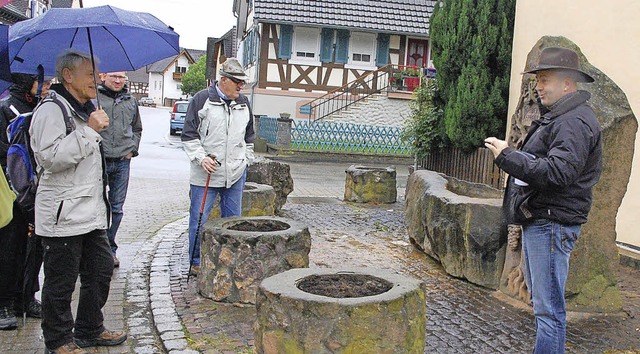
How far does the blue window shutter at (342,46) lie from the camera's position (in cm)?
2602

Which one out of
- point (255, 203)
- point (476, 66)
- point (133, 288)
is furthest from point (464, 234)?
point (476, 66)

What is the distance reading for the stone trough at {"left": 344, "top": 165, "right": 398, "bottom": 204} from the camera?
11781 mm

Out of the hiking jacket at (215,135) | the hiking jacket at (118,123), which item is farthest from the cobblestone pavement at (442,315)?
the hiking jacket at (118,123)

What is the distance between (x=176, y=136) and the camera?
102ft

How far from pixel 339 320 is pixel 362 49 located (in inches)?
932

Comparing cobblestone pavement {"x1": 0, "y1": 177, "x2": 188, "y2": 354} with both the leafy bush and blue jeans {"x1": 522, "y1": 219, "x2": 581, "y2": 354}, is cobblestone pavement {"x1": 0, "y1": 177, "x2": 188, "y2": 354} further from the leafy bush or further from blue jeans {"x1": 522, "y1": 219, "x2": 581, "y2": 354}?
the leafy bush

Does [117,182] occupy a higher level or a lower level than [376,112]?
lower

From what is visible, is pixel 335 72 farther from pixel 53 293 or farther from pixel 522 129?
pixel 53 293

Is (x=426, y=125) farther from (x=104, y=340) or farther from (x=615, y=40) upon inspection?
(x=104, y=340)

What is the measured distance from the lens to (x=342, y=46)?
2608cm

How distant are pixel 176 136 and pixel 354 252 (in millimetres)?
24671

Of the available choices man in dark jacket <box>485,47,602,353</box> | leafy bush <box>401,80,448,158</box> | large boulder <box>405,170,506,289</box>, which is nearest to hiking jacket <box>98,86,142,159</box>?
large boulder <box>405,170,506,289</box>

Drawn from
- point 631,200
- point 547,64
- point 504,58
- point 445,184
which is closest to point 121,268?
point 445,184

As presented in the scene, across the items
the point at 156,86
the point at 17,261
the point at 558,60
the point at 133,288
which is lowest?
the point at 133,288
